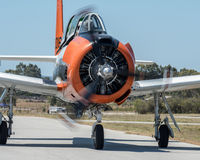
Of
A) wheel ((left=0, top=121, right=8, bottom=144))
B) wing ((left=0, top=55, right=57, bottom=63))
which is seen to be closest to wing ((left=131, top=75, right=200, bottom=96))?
wheel ((left=0, top=121, right=8, bottom=144))

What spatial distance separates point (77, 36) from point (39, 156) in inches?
165

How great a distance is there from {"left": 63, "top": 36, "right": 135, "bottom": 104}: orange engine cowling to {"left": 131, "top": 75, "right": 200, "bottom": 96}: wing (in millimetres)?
2750

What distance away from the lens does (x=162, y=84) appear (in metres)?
16.3

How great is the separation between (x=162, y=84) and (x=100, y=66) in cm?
413

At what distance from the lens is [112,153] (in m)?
13.3

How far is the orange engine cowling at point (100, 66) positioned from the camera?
42.4ft

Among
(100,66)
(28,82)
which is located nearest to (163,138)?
(100,66)

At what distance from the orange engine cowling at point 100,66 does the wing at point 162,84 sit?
275cm

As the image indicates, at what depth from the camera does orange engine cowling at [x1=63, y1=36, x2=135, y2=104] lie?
42.4 feet

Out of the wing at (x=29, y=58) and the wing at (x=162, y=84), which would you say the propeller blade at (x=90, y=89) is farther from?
the wing at (x=29, y=58)

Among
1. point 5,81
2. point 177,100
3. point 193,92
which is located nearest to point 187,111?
point 177,100

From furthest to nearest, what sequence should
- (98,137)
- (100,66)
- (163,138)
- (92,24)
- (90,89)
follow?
(163,138), (92,24), (98,137), (90,89), (100,66)

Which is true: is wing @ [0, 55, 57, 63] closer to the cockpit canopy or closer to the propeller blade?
the cockpit canopy

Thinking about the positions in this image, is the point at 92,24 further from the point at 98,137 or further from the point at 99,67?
the point at 98,137
